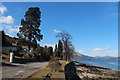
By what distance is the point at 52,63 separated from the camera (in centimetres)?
3173

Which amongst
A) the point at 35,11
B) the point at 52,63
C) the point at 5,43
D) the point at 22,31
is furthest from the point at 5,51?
the point at 52,63

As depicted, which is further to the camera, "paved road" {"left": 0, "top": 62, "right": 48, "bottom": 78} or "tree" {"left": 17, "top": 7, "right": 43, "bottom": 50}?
"tree" {"left": 17, "top": 7, "right": 43, "bottom": 50}

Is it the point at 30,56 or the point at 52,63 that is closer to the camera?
the point at 52,63

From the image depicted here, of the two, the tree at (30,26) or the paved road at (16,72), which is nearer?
the paved road at (16,72)

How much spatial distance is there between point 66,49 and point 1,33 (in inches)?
627

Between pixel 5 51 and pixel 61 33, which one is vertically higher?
pixel 61 33

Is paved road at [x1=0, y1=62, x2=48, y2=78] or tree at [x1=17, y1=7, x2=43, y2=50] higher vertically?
tree at [x1=17, y1=7, x2=43, y2=50]

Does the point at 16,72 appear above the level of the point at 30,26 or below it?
below

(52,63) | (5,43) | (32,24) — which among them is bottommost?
(52,63)

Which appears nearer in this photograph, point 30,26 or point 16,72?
point 16,72

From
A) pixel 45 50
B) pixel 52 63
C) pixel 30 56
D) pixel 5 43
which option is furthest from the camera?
pixel 45 50

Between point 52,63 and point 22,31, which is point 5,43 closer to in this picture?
point 22,31

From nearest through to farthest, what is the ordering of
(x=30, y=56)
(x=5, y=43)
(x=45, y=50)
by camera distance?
(x=30, y=56)
(x=5, y=43)
(x=45, y=50)

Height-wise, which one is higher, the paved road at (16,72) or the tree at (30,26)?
the tree at (30,26)
